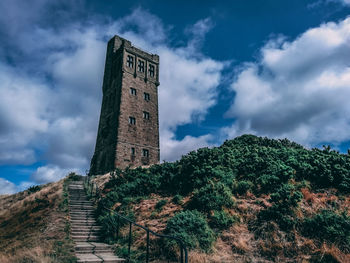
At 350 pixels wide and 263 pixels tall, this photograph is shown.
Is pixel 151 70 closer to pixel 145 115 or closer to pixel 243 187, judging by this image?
pixel 145 115

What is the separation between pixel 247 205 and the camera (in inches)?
429

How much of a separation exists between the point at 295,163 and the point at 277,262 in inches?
303

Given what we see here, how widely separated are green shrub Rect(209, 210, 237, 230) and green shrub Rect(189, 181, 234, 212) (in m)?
0.59

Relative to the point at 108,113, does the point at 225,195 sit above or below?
below

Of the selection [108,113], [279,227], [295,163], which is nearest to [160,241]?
[279,227]

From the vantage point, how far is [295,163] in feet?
45.3

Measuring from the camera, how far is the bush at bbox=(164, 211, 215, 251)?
837 cm

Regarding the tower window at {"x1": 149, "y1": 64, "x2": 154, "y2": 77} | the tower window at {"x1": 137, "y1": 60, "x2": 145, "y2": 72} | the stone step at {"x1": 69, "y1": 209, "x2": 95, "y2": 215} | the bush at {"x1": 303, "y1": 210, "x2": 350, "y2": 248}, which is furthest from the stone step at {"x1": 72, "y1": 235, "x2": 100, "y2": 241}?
the tower window at {"x1": 149, "y1": 64, "x2": 154, "y2": 77}

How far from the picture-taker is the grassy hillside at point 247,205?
26.8 ft

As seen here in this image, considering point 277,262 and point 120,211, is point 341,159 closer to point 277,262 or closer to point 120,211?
point 277,262

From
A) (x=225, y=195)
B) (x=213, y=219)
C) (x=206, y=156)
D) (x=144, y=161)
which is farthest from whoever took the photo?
(x=144, y=161)

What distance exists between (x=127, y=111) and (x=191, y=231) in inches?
878

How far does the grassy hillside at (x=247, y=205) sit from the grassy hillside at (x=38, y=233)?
6.49 feet

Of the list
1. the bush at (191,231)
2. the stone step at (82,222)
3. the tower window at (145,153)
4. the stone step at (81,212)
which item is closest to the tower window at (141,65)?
the tower window at (145,153)
